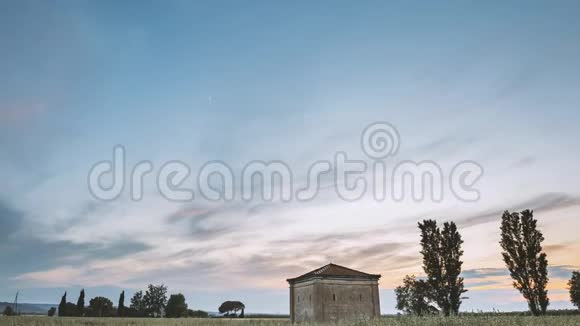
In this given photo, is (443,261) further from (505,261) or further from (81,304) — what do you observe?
(81,304)

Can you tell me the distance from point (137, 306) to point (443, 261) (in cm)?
10316

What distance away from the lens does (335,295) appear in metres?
37.2

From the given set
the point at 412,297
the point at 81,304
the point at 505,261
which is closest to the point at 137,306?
the point at 81,304

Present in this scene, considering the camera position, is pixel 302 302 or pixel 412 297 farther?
pixel 412 297

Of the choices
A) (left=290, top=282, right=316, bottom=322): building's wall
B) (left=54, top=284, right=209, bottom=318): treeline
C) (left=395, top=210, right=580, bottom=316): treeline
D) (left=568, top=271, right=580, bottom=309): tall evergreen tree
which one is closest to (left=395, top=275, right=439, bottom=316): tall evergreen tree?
(left=395, top=210, right=580, bottom=316): treeline

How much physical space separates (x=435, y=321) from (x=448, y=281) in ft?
84.0

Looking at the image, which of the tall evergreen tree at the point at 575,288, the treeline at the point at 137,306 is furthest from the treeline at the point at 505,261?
the treeline at the point at 137,306

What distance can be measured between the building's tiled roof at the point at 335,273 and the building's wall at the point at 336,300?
0.49 metres

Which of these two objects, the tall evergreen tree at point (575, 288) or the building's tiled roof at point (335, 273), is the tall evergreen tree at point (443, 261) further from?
the tall evergreen tree at point (575, 288)

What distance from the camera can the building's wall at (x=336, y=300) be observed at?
36406 mm

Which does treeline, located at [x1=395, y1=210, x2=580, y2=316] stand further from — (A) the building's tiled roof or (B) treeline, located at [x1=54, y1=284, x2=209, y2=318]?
(B) treeline, located at [x1=54, y1=284, x2=209, y2=318]

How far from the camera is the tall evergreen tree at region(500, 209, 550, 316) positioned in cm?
3741

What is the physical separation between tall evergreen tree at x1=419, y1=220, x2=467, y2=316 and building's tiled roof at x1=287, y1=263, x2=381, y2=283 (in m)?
5.98

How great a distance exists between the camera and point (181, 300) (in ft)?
329
